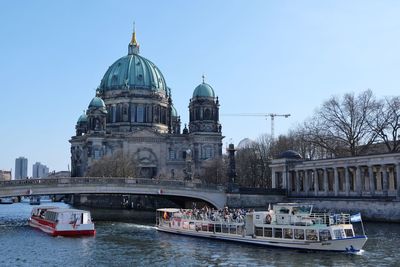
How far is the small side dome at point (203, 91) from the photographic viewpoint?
131 metres

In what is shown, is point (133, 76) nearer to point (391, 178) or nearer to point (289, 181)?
point (289, 181)

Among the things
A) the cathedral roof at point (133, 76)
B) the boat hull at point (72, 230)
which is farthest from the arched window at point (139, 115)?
the boat hull at point (72, 230)

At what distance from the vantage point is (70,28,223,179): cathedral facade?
13000 cm

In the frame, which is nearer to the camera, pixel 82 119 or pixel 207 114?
pixel 207 114

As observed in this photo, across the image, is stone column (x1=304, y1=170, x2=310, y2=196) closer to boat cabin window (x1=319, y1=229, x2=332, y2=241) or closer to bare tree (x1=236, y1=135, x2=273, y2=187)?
bare tree (x1=236, y1=135, x2=273, y2=187)

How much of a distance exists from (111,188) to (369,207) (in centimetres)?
2983

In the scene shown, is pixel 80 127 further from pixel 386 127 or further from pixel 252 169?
pixel 386 127

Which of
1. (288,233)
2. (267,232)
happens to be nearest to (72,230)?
(267,232)

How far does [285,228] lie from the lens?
4303 centimetres

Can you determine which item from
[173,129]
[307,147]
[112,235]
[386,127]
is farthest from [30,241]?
[173,129]

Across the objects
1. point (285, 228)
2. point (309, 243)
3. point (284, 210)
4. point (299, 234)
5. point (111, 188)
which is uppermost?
point (111, 188)

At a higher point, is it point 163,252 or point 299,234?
point 299,234

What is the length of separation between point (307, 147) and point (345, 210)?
30987 mm

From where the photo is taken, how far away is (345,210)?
68.6m
